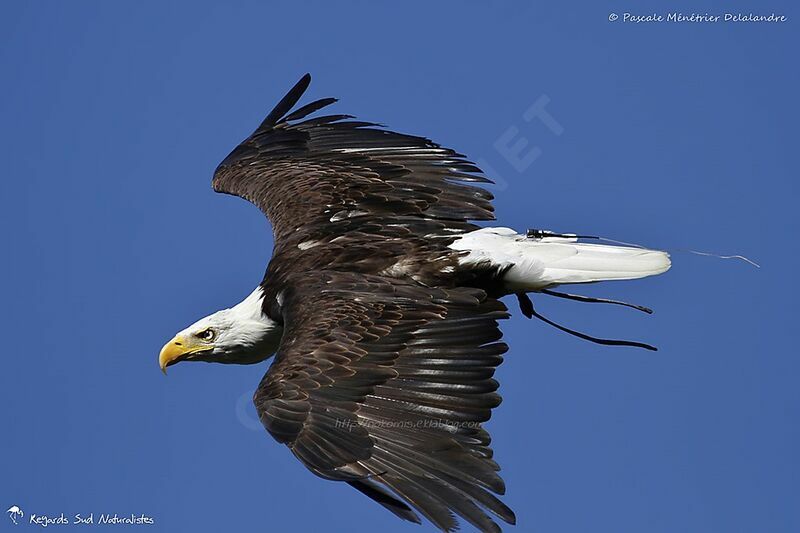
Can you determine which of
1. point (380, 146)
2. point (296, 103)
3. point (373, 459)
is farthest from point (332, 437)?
point (296, 103)

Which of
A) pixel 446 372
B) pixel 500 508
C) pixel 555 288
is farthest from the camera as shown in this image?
pixel 555 288

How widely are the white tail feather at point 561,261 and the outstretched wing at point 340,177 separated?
0.61 metres

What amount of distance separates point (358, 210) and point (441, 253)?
109 centimetres

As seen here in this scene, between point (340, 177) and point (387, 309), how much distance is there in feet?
7.14

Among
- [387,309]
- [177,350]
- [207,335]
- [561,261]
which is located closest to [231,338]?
[207,335]

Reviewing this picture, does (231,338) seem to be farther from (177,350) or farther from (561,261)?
(561,261)

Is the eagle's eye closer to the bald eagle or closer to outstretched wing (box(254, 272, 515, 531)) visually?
the bald eagle

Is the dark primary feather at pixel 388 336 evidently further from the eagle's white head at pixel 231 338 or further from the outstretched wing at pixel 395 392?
the eagle's white head at pixel 231 338

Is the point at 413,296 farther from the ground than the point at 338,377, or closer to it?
farther from the ground

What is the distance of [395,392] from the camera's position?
825cm

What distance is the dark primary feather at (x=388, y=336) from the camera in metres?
7.80

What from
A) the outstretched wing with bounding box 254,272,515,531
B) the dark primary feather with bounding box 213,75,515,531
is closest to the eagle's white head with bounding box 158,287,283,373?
the dark primary feather with bounding box 213,75,515,531

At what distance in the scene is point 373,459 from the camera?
25.9ft

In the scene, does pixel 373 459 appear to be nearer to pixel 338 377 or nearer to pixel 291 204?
pixel 338 377
